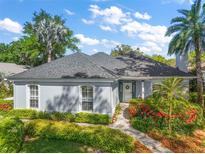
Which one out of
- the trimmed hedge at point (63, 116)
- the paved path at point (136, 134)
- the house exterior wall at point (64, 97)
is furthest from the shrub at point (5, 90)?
the paved path at point (136, 134)

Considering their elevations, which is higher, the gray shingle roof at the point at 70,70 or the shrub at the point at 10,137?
the gray shingle roof at the point at 70,70

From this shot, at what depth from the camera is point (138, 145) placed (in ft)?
44.1

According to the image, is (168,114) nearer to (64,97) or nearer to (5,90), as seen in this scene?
(64,97)

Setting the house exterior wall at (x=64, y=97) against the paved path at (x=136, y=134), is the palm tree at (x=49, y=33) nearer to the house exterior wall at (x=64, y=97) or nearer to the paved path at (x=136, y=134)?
the house exterior wall at (x=64, y=97)

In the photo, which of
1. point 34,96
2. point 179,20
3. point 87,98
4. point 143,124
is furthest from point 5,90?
point 179,20

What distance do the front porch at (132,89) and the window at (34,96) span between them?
920cm

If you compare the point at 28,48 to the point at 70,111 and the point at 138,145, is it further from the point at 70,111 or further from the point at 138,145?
the point at 138,145

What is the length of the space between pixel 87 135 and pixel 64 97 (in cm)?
707

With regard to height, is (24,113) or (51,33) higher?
(51,33)

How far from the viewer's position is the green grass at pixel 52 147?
12586 millimetres

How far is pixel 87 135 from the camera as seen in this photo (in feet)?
44.9

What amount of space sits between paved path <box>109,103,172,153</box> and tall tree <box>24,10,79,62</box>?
26.0 m

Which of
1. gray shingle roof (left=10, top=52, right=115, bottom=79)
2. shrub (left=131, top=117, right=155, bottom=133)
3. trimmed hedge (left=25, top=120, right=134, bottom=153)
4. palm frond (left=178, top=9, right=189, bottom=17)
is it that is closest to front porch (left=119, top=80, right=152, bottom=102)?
gray shingle roof (left=10, top=52, right=115, bottom=79)

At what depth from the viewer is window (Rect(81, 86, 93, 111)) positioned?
1956 centimetres
